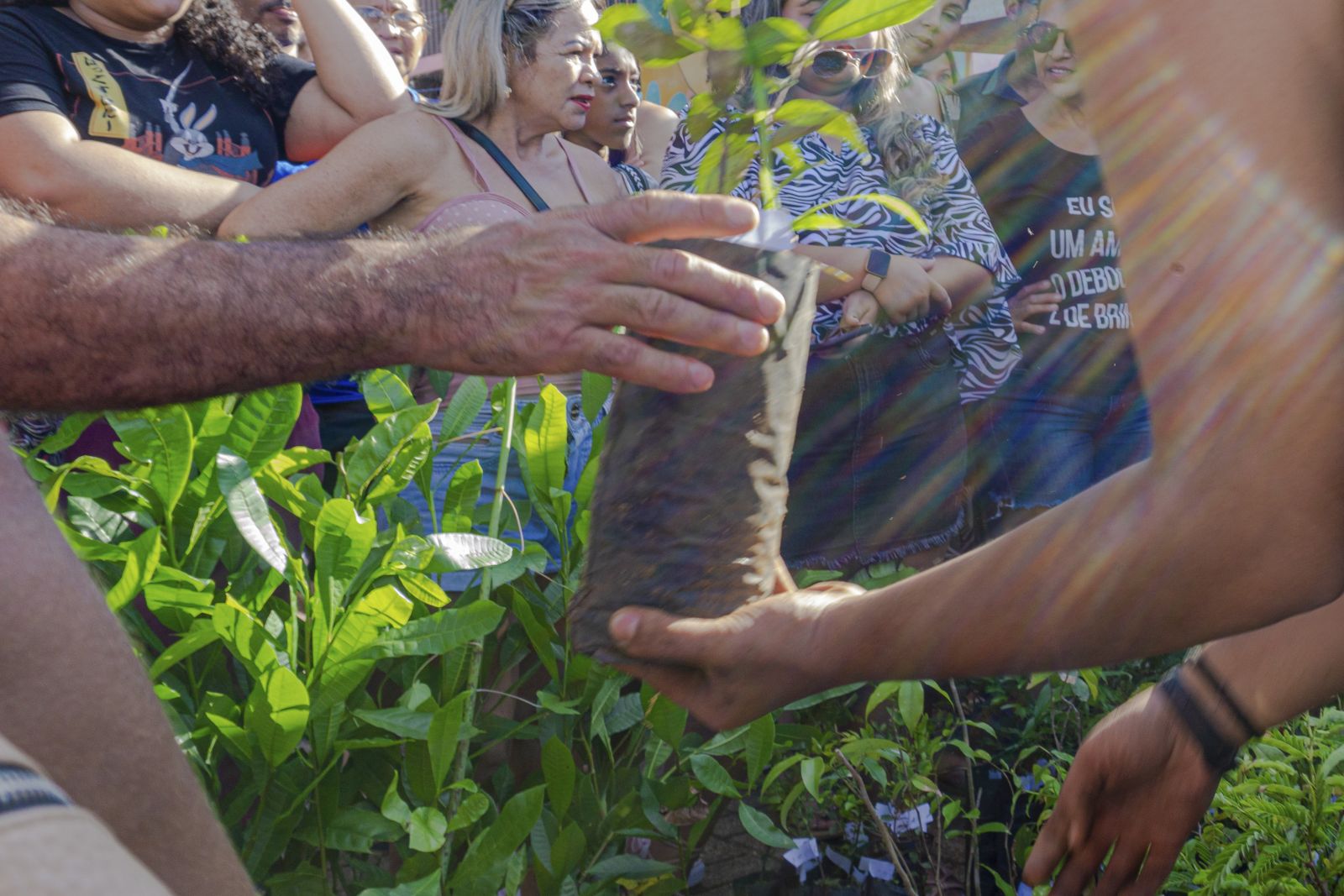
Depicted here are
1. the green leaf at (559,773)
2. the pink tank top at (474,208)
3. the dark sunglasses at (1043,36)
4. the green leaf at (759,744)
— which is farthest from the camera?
the dark sunglasses at (1043,36)

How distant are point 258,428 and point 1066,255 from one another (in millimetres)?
2513

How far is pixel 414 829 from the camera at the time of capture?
1.39m

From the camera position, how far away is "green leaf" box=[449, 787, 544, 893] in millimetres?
1455

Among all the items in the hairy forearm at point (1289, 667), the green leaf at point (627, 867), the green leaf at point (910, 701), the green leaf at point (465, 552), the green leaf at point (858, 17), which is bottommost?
the green leaf at point (627, 867)

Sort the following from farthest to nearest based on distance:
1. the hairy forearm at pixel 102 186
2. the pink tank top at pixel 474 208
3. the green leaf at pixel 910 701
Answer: the pink tank top at pixel 474 208, the hairy forearm at pixel 102 186, the green leaf at pixel 910 701

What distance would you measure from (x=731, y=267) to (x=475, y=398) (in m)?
0.56

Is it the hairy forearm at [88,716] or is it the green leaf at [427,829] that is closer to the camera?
the hairy forearm at [88,716]

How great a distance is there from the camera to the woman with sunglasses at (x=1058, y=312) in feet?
10.8

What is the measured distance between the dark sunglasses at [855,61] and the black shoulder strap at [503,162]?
2.55 ft

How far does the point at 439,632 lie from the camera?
4.73ft

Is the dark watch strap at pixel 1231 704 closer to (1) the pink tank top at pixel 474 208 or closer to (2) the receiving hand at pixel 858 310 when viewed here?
(2) the receiving hand at pixel 858 310

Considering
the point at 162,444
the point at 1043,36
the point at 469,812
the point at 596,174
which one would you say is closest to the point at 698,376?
the point at 469,812

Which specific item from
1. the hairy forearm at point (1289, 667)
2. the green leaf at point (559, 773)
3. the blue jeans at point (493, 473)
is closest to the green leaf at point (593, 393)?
the blue jeans at point (493, 473)

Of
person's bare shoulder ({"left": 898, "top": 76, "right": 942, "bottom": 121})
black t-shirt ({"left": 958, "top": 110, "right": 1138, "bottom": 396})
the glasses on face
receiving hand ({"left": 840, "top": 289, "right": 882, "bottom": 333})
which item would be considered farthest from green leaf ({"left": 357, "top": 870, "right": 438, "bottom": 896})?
the glasses on face
